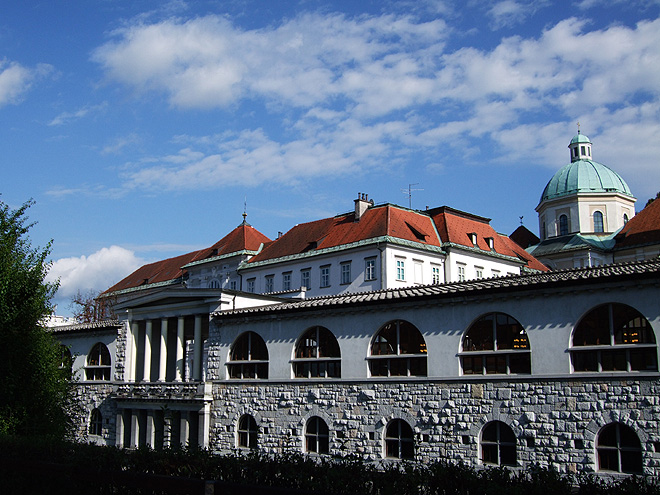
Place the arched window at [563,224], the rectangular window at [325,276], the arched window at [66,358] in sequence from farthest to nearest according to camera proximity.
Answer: the arched window at [563,224], the rectangular window at [325,276], the arched window at [66,358]

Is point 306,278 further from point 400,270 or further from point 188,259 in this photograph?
point 188,259

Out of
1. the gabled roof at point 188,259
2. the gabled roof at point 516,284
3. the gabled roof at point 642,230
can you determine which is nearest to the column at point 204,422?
the gabled roof at point 516,284

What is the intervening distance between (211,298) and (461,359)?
12920 millimetres

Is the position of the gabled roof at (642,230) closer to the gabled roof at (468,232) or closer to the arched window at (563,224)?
the arched window at (563,224)

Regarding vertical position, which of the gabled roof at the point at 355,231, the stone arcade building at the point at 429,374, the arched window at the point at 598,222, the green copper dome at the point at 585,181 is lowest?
the stone arcade building at the point at 429,374

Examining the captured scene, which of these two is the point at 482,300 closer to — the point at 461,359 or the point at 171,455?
the point at 461,359

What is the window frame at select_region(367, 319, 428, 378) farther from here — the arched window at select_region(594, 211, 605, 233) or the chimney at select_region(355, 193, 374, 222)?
the arched window at select_region(594, 211, 605, 233)

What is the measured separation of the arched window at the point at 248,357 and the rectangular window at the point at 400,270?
26.0m

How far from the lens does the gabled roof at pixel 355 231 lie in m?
56.8

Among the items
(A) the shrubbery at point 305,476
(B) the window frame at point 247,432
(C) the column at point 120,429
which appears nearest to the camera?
(A) the shrubbery at point 305,476

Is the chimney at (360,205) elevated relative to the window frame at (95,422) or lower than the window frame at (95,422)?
elevated

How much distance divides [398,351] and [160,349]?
14.9 m

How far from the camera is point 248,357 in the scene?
30.1m

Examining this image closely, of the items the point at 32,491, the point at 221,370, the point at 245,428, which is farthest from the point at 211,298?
the point at 32,491
